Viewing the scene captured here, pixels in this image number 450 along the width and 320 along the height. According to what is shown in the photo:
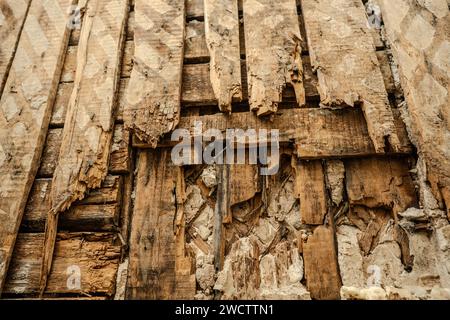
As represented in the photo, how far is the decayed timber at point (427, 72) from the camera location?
1.50 meters

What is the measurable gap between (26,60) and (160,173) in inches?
46.0

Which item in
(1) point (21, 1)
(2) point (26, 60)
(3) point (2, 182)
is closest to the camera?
(3) point (2, 182)

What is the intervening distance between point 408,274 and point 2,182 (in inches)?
81.0

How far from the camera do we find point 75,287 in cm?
150

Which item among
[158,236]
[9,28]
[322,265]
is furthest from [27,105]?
[322,265]

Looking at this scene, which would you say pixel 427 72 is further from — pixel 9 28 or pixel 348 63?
pixel 9 28

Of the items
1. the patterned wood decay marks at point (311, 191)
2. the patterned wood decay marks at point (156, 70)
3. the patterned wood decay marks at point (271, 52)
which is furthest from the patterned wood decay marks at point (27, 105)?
the patterned wood decay marks at point (311, 191)

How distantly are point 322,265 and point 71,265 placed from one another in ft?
3.98
